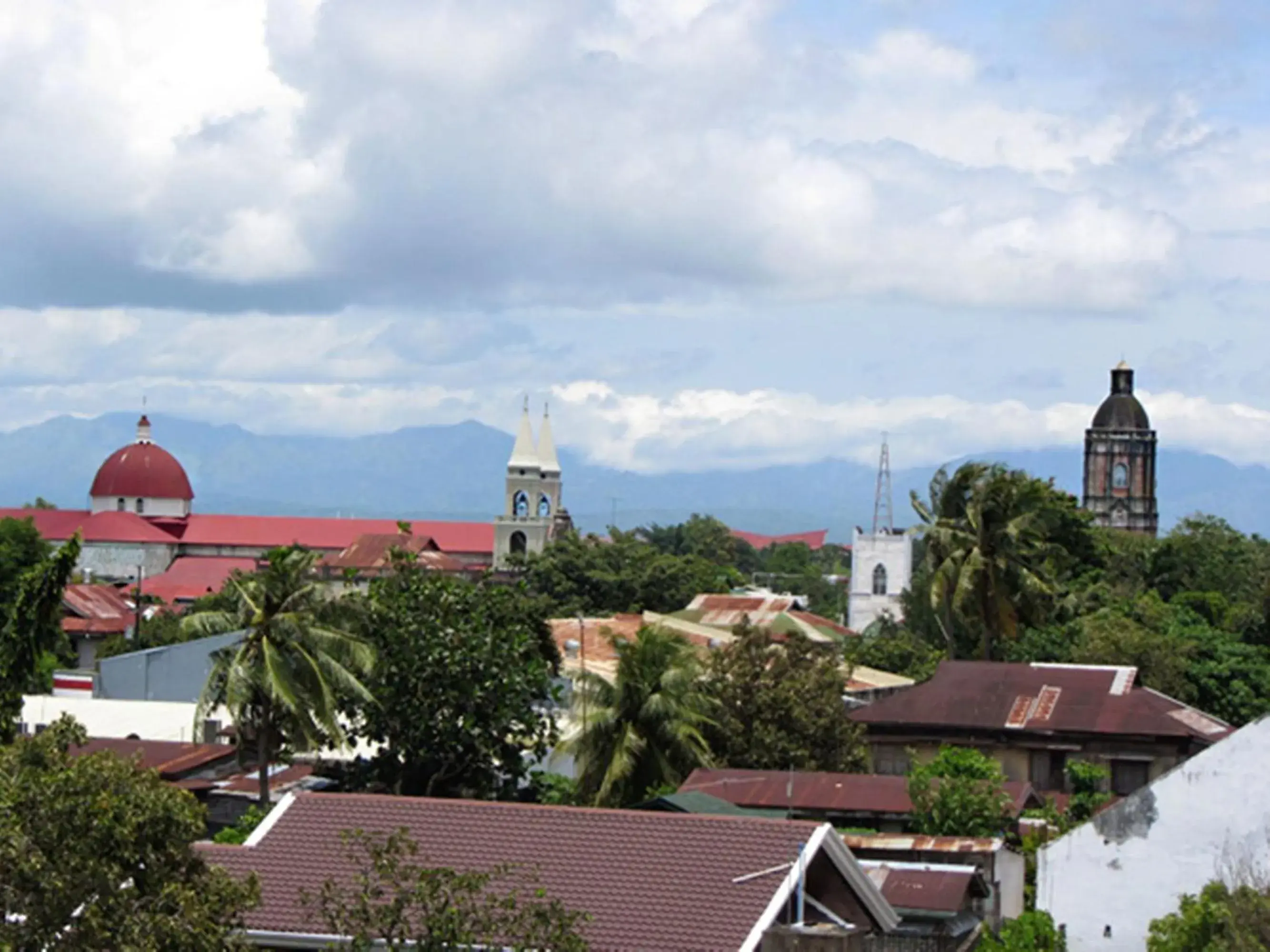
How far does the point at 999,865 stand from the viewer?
25.6m

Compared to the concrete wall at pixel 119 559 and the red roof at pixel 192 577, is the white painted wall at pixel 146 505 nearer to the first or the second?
the red roof at pixel 192 577

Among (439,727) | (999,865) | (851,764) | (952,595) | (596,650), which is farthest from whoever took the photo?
(596,650)

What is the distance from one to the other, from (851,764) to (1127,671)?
19.0 ft

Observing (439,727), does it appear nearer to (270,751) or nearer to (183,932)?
(270,751)

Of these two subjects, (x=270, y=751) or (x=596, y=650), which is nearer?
(x=270, y=751)

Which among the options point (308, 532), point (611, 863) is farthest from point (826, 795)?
point (308, 532)

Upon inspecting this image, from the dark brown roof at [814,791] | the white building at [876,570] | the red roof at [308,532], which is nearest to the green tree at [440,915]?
the dark brown roof at [814,791]

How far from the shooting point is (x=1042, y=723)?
38250 mm

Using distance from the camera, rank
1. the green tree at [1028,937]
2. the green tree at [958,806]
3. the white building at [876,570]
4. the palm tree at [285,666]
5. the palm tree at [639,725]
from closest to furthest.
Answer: the green tree at [1028,937]
the green tree at [958,806]
the palm tree at [285,666]
the palm tree at [639,725]
the white building at [876,570]

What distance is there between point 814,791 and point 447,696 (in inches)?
244

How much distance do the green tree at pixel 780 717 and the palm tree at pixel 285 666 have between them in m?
9.52

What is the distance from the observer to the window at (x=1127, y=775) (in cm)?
3747

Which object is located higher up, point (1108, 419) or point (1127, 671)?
point (1108, 419)

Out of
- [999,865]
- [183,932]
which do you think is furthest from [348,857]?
[999,865]
